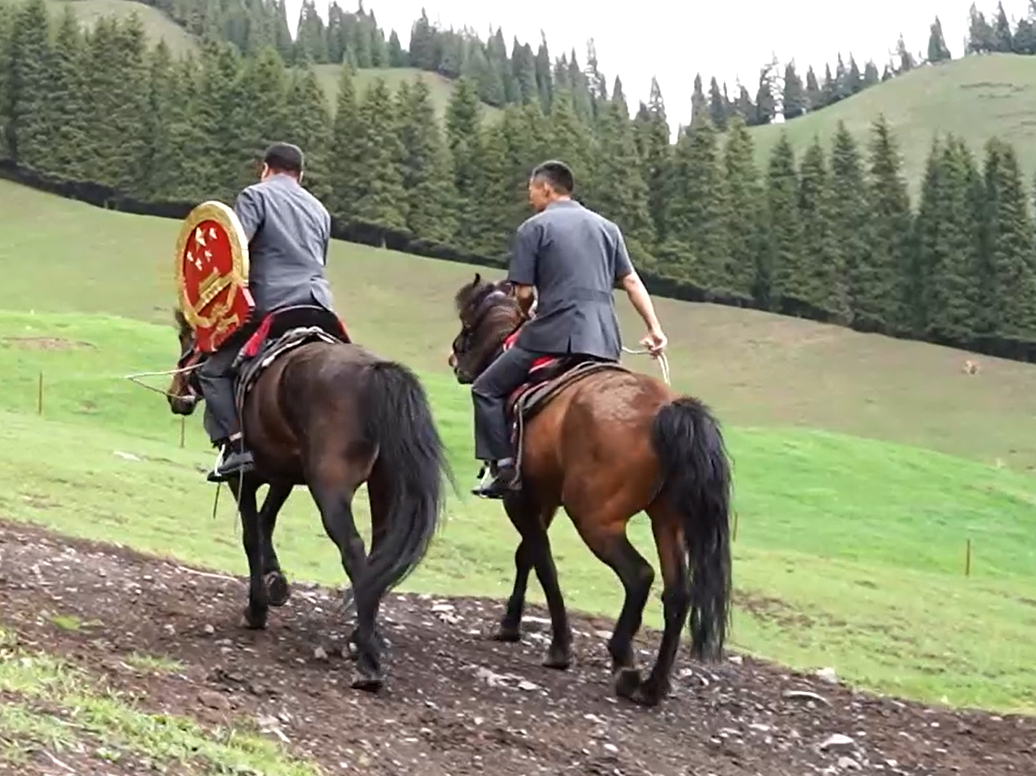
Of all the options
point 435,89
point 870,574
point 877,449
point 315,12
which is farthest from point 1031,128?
point 870,574

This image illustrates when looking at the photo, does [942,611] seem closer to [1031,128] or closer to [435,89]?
[1031,128]

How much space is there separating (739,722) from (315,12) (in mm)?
201998

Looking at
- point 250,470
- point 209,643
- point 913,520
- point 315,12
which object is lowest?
point 913,520

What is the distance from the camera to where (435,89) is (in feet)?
592

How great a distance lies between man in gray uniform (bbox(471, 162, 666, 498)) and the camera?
8930 millimetres

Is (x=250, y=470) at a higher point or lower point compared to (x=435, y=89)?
lower

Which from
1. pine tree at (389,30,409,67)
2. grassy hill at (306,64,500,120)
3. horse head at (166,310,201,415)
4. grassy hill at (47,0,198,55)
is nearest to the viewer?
horse head at (166,310,201,415)

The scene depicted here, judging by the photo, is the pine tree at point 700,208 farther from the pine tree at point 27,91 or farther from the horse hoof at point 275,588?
the horse hoof at point 275,588

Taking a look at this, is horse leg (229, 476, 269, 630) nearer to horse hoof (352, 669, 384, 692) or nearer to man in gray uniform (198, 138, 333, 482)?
man in gray uniform (198, 138, 333, 482)

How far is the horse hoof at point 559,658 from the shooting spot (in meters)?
9.20

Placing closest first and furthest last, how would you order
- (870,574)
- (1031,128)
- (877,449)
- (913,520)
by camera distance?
(870,574) < (913,520) < (877,449) < (1031,128)

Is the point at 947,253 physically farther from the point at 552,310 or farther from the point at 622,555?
the point at 622,555

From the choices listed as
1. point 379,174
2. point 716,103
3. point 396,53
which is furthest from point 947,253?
point 396,53

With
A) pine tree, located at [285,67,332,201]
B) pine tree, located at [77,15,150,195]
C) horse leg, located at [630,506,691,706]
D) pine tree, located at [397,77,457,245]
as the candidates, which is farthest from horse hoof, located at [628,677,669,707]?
pine tree, located at [77,15,150,195]
